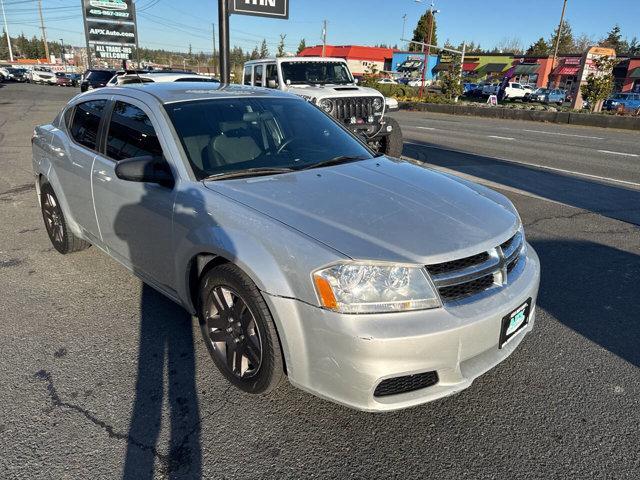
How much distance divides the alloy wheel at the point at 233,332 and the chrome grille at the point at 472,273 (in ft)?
3.19

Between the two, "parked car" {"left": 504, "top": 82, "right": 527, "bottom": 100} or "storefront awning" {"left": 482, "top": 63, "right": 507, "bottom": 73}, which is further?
"storefront awning" {"left": 482, "top": 63, "right": 507, "bottom": 73}

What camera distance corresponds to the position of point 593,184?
27.2 feet

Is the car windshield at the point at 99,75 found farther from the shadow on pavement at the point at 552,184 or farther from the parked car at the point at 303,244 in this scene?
the parked car at the point at 303,244

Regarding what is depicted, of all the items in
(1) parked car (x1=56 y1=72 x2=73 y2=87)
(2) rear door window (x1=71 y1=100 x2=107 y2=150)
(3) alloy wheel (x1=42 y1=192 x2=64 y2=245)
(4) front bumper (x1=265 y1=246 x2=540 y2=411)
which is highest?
(2) rear door window (x1=71 y1=100 x2=107 y2=150)

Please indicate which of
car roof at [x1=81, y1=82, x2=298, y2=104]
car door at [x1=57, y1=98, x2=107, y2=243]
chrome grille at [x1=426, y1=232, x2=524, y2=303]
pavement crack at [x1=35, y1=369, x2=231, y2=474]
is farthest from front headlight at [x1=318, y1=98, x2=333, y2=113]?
pavement crack at [x1=35, y1=369, x2=231, y2=474]

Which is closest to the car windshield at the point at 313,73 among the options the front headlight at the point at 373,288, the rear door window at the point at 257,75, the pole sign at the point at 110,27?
the rear door window at the point at 257,75

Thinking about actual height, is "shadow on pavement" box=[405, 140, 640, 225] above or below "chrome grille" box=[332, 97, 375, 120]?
below

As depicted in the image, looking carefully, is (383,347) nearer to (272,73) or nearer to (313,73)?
(313,73)

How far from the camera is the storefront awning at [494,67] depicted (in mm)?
69281

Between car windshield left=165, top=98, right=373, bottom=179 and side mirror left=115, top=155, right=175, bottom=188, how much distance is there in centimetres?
18

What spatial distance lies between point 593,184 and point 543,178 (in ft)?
2.62

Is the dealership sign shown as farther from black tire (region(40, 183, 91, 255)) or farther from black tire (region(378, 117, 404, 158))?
black tire (region(40, 183, 91, 255))

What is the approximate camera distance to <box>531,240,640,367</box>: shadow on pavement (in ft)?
11.1

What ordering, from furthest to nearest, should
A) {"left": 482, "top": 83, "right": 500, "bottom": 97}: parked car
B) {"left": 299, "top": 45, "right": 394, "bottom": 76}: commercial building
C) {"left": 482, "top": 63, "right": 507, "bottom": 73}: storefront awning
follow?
{"left": 299, "top": 45, "right": 394, "bottom": 76}: commercial building
{"left": 482, "top": 63, "right": 507, "bottom": 73}: storefront awning
{"left": 482, "top": 83, "right": 500, "bottom": 97}: parked car
